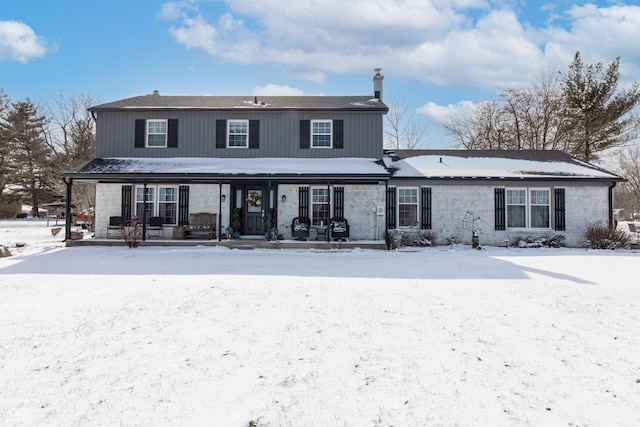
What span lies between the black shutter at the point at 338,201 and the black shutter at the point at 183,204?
6.01 meters

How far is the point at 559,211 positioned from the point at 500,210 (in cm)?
234

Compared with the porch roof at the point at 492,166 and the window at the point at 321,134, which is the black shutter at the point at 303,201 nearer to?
the window at the point at 321,134

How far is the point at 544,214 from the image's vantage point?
15.2 metres

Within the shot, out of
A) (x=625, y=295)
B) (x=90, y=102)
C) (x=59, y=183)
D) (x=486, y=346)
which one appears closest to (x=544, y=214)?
(x=625, y=295)

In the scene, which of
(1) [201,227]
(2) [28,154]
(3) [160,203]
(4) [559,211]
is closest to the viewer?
(1) [201,227]

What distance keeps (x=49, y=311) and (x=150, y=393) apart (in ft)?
11.4

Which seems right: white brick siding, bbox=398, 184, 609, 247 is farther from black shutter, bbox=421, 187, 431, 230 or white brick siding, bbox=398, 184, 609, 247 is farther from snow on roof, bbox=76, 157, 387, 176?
snow on roof, bbox=76, 157, 387, 176

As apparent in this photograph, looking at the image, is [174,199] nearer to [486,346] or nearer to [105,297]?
[105,297]

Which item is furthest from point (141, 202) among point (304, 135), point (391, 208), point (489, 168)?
point (489, 168)

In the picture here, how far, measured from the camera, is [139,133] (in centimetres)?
1598

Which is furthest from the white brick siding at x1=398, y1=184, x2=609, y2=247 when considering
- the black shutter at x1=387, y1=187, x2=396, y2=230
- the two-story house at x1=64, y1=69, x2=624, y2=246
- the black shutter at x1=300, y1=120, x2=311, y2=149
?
the black shutter at x1=300, y1=120, x2=311, y2=149

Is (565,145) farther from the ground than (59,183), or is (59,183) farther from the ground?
(565,145)

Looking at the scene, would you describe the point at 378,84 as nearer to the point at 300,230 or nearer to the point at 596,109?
the point at 300,230

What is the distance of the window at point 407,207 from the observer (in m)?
15.3
